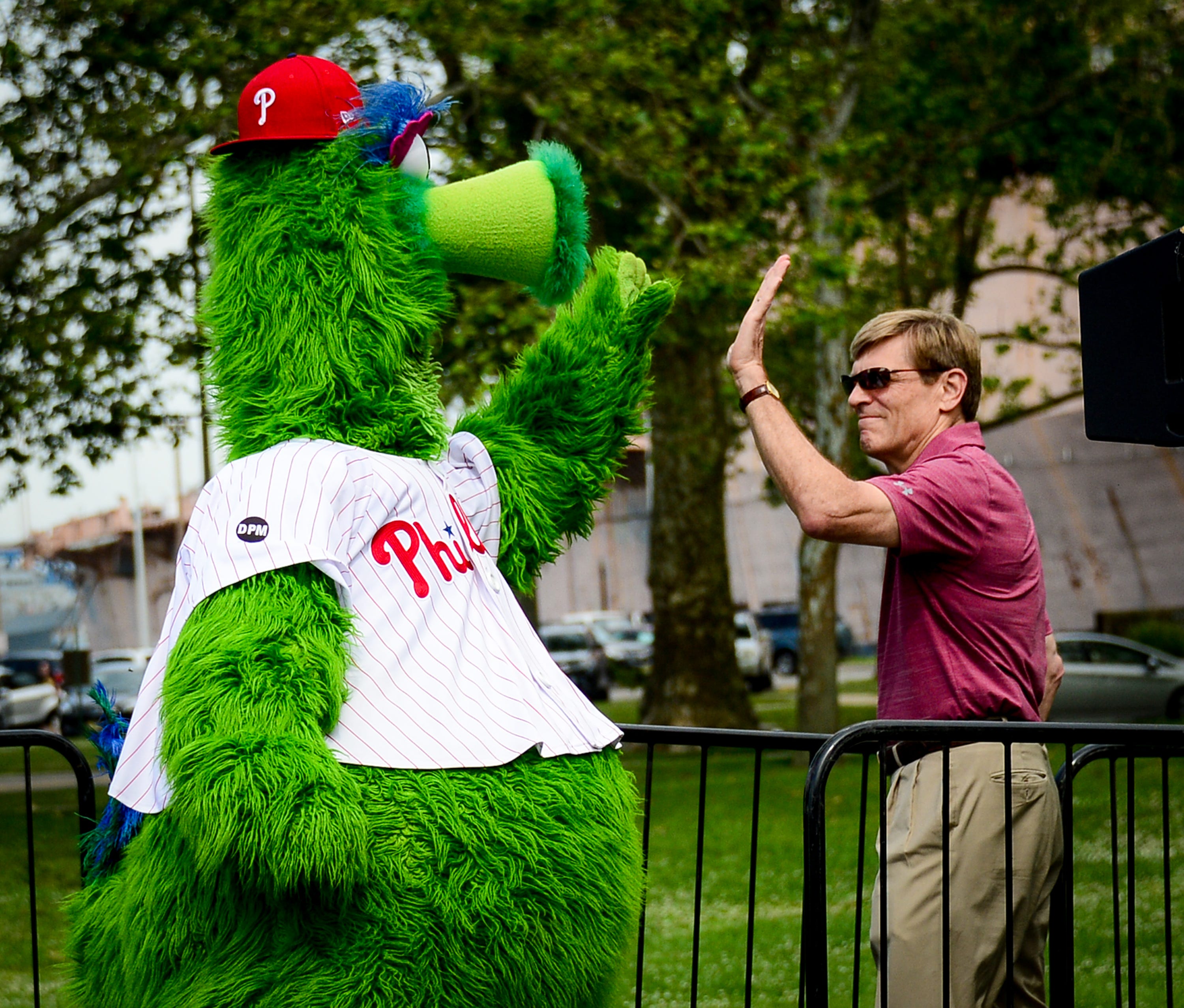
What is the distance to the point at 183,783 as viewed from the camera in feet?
7.20

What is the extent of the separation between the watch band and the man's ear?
445 millimetres

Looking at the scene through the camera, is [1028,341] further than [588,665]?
No

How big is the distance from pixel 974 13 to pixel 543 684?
1523cm

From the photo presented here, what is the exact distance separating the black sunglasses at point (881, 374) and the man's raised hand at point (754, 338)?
26 cm

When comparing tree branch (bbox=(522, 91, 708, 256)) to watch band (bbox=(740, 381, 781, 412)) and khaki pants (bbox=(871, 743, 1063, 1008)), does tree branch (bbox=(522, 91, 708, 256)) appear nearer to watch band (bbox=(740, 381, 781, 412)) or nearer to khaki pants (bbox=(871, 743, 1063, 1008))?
watch band (bbox=(740, 381, 781, 412))

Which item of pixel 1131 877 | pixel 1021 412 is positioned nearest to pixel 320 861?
pixel 1131 877

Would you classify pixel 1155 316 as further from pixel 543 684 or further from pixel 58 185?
pixel 58 185

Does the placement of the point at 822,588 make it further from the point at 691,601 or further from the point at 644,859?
the point at 644,859

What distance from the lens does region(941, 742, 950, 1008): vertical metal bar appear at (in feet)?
9.38

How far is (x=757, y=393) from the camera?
299 cm

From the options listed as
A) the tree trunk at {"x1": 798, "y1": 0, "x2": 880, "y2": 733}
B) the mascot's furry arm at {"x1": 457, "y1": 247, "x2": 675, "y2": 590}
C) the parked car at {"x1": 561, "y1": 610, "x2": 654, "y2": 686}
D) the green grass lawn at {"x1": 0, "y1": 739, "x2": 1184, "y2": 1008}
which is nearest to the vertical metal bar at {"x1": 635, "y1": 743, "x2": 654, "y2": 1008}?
the green grass lawn at {"x1": 0, "y1": 739, "x2": 1184, "y2": 1008}

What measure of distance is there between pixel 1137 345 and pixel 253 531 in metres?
1.87

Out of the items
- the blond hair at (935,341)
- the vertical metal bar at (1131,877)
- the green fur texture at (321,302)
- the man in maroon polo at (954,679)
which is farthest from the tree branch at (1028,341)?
the green fur texture at (321,302)

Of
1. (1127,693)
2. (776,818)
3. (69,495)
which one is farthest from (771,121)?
(1127,693)
